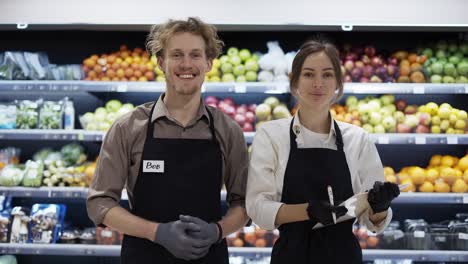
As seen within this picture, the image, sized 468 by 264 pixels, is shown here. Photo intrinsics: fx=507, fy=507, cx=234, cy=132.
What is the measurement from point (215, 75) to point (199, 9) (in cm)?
55

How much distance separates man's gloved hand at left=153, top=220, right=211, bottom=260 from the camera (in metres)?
1.73

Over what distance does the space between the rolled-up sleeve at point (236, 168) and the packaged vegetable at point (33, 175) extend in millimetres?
2369

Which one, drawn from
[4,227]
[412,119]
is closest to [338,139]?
[412,119]

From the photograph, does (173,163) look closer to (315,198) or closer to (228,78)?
(315,198)

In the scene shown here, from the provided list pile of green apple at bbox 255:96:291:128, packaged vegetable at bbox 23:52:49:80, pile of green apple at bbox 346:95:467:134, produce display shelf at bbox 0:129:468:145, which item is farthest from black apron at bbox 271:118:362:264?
packaged vegetable at bbox 23:52:49:80

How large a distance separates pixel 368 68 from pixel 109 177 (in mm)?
2685

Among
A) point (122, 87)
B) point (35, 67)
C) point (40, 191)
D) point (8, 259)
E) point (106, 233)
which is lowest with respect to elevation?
point (8, 259)

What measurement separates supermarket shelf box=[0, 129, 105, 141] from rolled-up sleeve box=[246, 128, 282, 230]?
2.17m

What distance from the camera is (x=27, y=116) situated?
408cm

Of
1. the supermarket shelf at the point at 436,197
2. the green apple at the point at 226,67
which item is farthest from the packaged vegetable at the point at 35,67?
the supermarket shelf at the point at 436,197

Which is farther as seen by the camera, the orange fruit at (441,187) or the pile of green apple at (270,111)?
the pile of green apple at (270,111)

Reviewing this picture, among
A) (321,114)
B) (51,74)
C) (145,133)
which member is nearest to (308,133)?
(321,114)

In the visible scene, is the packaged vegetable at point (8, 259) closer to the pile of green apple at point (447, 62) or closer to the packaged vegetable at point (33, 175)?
the packaged vegetable at point (33, 175)

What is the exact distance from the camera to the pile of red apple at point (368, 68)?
4.00 meters
